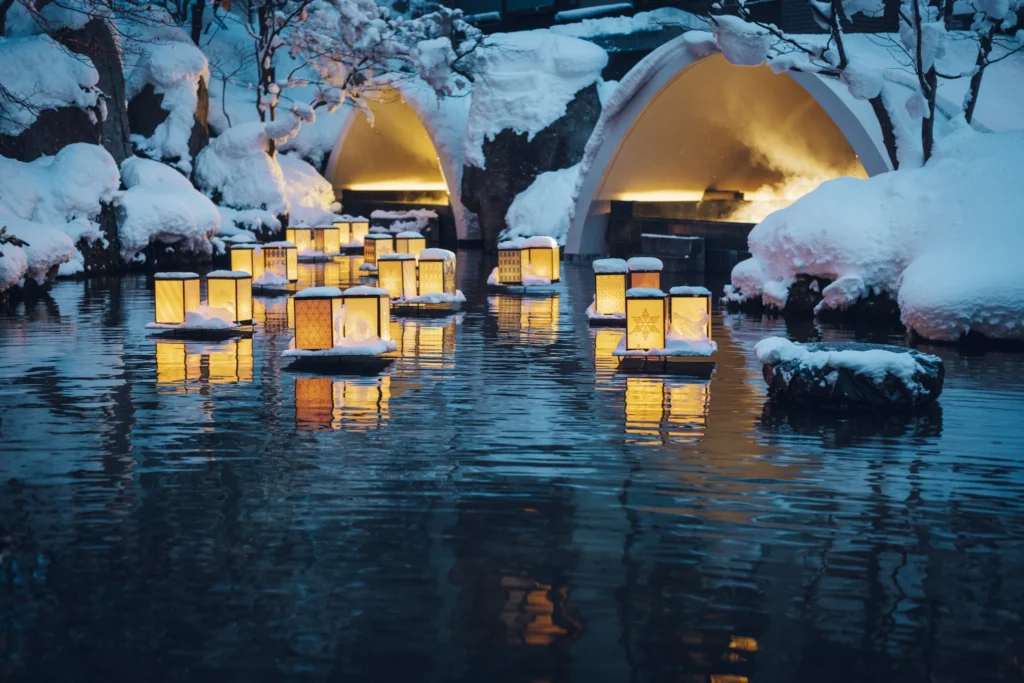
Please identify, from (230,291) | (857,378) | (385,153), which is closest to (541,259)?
(230,291)

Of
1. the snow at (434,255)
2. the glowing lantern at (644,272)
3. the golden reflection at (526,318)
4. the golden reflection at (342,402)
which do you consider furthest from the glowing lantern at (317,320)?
the snow at (434,255)

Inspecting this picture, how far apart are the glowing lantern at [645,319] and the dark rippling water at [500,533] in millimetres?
792

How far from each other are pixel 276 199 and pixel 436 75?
437cm

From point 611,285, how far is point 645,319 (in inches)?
133

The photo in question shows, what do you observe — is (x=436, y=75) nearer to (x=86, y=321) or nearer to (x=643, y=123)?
(x=643, y=123)

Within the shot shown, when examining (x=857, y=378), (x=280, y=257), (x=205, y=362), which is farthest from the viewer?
(x=280, y=257)

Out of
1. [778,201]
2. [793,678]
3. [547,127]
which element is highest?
[547,127]

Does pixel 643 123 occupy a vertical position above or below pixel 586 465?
above

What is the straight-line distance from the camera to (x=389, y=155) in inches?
1375

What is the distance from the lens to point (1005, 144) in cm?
1272

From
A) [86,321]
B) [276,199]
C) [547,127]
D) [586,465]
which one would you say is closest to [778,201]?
[547,127]

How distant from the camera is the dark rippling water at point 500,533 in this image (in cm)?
367

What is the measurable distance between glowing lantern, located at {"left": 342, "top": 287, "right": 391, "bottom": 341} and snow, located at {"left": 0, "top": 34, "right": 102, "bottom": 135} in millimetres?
12250

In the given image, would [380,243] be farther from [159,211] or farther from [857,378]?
[857,378]
